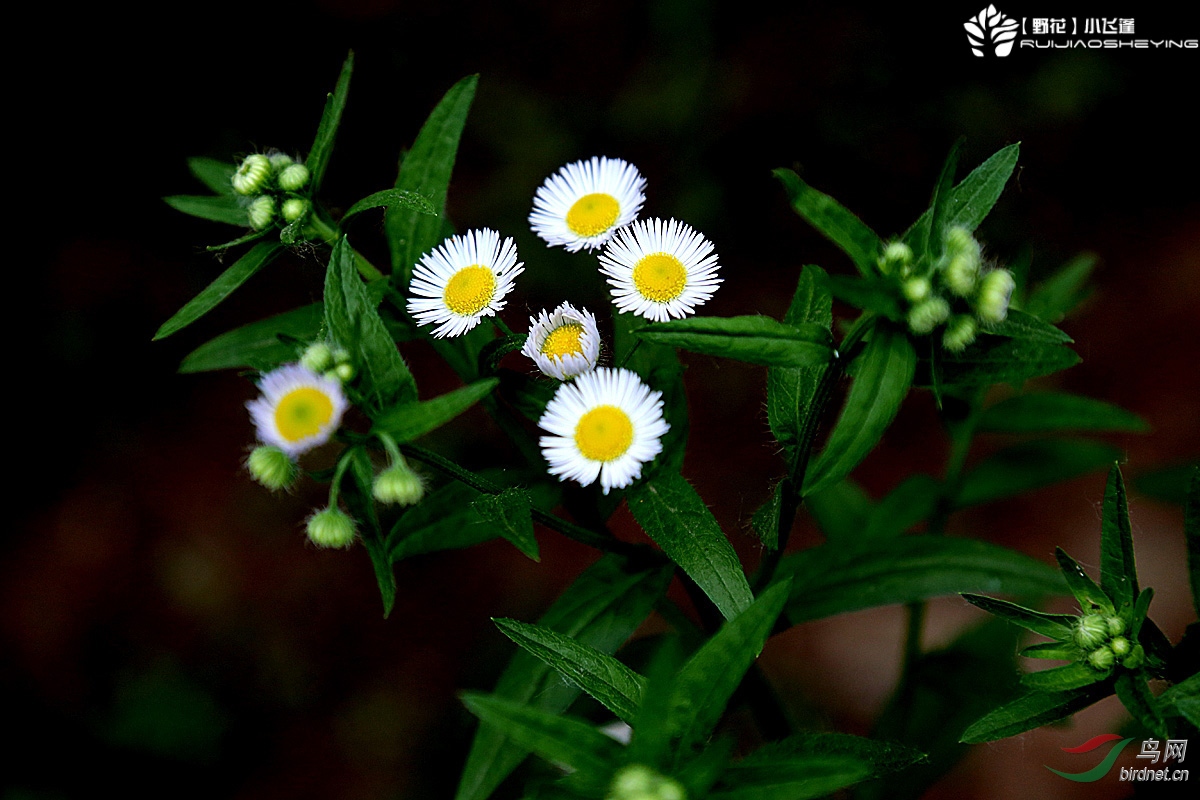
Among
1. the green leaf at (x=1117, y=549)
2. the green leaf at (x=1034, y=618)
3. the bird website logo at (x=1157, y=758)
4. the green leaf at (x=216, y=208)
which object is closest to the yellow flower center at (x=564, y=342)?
the green leaf at (x=216, y=208)

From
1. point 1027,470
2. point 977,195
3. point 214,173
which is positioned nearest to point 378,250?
point 214,173

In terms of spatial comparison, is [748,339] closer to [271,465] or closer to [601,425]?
[601,425]

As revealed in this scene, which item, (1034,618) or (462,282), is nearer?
(1034,618)

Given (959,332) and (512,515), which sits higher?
(959,332)

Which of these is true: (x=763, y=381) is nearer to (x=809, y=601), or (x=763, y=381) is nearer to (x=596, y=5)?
(x=809, y=601)

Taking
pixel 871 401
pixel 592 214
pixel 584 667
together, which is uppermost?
pixel 592 214
